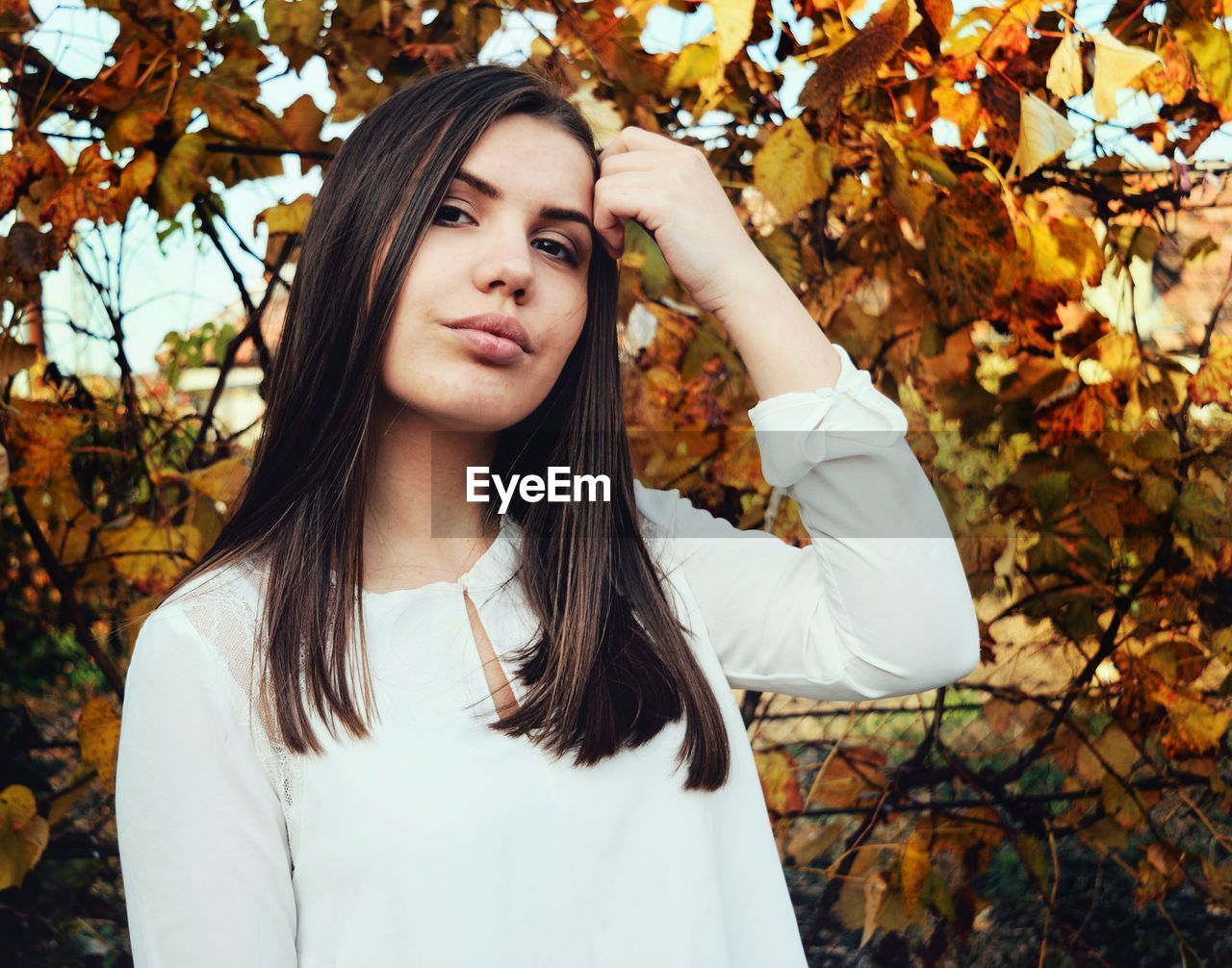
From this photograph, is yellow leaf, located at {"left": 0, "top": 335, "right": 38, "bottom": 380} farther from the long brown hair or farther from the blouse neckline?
the blouse neckline

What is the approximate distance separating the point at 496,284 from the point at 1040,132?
2.22 ft

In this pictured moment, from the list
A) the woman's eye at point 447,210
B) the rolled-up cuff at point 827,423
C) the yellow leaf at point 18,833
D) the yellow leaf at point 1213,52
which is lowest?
the yellow leaf at point 18,833

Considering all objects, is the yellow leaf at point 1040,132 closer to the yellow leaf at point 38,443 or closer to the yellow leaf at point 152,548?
the yellow leaf at point 152,548

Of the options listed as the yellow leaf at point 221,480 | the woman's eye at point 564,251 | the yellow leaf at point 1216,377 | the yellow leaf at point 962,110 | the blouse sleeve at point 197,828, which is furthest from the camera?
the yellow leaf at point 1216,377

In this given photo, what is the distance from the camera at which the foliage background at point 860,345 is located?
56.4 inches

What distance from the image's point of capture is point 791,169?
1.33 meters

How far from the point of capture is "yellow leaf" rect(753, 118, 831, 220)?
1.33 m

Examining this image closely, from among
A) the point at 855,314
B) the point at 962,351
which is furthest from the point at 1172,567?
the point at 855,314

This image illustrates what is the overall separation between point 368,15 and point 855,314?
0.81 metres

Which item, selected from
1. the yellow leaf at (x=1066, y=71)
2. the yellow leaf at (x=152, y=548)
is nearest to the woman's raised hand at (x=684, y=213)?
the yellow leaf at (x=1066, y=71)

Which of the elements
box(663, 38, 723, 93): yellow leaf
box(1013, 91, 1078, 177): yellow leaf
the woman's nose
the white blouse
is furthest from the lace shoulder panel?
box(1013, 91, 1078, 177): yellow leaf

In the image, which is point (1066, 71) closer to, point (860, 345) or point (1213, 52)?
point (1213, 52)

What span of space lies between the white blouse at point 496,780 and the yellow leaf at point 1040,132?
0.42m

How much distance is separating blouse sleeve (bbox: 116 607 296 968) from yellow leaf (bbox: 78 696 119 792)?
610 mm
